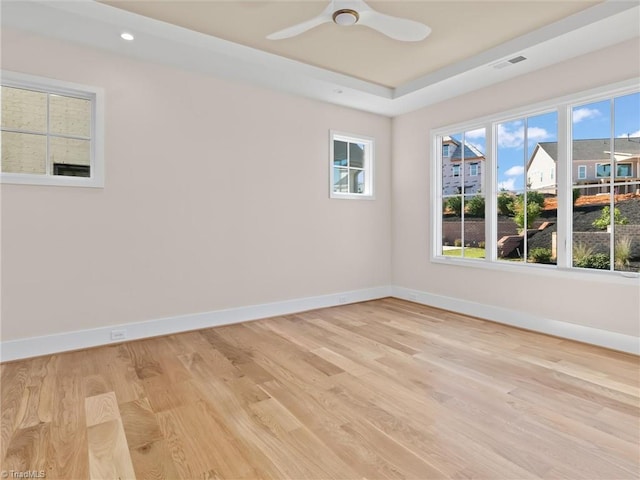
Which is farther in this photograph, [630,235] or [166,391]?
[630,235]

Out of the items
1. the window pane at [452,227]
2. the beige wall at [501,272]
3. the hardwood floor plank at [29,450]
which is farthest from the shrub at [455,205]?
the hardwood floor plank at [29,450]

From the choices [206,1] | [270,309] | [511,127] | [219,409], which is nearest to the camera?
[219,409]

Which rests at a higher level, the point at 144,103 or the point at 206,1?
the point at 206,1

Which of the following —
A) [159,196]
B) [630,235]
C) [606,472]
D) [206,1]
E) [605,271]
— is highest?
[206,1]

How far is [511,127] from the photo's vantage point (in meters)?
3.97

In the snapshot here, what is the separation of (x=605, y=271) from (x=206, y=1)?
420cm

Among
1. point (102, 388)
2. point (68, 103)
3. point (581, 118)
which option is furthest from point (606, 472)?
point (68, 103)

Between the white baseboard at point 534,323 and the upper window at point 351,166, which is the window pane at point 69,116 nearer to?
the upper window at point 351,166

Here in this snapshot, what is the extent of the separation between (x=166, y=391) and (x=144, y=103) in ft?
8.86

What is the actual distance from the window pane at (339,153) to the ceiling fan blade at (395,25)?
2230 millimetres

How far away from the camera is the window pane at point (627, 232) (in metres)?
3.12

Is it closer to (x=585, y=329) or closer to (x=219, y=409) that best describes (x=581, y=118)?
(x=585, y=329)

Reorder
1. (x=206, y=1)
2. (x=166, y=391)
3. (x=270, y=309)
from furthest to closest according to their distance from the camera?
(x=270, y=309), (x=206, y=1), (x=166, y=391)

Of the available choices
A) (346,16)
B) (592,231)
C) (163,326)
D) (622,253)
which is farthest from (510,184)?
(163,326)
